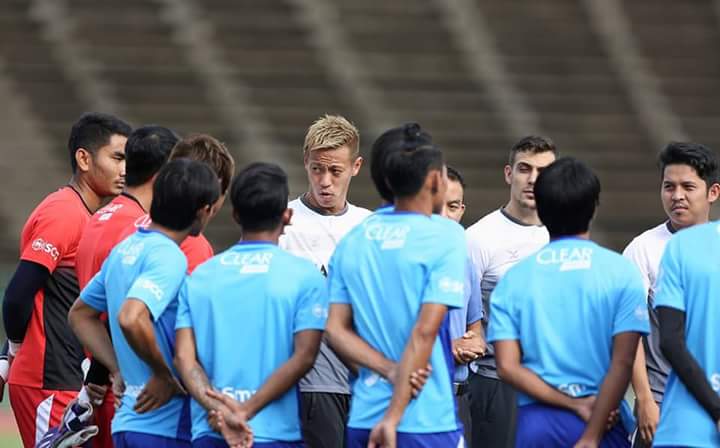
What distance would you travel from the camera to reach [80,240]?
7.36 metres

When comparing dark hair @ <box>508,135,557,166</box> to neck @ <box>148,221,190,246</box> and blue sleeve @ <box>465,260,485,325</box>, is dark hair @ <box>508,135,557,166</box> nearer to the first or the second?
blue sleeve @ <box>465,260,485,325</box>

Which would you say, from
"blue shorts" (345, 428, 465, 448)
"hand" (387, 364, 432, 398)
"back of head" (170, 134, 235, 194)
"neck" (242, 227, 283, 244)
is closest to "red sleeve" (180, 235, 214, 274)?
"back of head" (170, 134, 235, 194)

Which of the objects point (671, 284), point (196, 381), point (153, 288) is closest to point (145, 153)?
point (153, 288)

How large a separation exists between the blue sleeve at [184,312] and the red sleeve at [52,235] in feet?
5.11

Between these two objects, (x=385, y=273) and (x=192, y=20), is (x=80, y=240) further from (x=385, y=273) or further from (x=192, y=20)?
(x=192, y=20)

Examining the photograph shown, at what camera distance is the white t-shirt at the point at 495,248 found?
823 centimetres

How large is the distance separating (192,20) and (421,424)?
16.5m

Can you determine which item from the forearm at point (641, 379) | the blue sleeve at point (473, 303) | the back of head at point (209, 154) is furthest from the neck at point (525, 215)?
the back of head at point (209, 154)

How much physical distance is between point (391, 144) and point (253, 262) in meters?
0.75

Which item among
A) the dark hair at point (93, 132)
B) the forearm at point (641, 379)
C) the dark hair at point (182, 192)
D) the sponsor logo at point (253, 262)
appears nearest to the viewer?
the sponsor logo at point (253, 262)

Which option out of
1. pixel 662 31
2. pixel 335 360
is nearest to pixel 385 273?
pixel 335 360

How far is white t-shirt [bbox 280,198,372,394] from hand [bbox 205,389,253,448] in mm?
1765

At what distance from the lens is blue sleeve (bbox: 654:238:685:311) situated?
19.1 feet

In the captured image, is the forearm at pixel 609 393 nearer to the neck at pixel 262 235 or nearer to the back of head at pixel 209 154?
the neck at pixel 262 235
